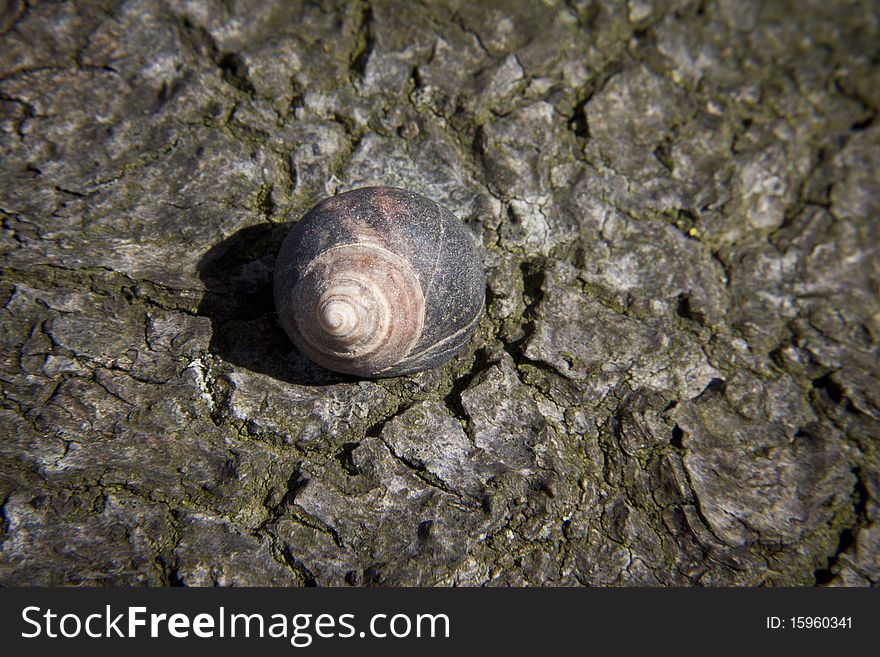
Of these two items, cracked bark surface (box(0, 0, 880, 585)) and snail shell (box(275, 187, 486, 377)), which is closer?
snail shell (box(275, 187, 486, 377))

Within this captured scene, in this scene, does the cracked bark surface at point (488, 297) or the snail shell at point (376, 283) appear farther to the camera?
the cracked bark surface at point (488, 297)

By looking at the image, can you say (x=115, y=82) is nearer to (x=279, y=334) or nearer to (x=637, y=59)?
(x=279, y=334)

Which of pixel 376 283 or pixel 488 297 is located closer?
pixel 376 283

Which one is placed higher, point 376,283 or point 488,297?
point 488,297

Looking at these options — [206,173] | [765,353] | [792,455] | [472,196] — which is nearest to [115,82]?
[206,173]
